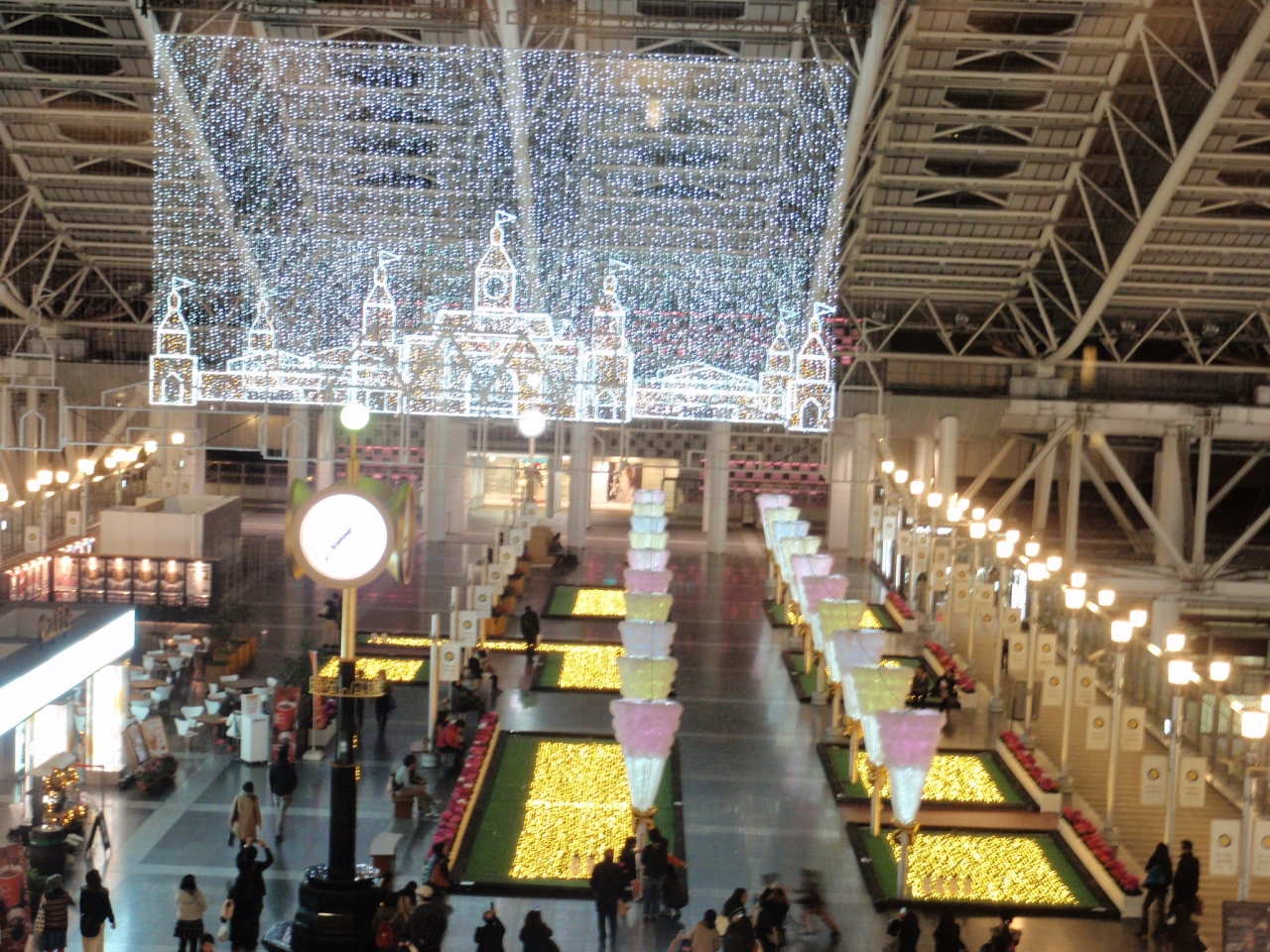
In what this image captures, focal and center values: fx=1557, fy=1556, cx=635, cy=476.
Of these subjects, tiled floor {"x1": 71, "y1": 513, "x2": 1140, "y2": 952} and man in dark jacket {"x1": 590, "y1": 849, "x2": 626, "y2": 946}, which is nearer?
man in dark jacket {"x1": 590, "y1": 849, "x2": 626, "y2": 946}

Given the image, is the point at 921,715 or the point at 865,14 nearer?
the point at 921,715

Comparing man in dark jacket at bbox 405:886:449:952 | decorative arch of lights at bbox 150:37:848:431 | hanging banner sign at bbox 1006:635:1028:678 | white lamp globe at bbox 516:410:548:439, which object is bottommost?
→ man in dark jacket at bbox 405:886:449:952

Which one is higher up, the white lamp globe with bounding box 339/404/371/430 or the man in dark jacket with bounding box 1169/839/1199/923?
the white lamp globe with bounding box 339/404/371/430

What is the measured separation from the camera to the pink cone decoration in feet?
43.4

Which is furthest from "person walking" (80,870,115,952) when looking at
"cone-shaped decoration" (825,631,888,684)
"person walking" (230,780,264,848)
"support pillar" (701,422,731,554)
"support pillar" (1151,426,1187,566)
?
"support pillar" (1151,426,1187,566)

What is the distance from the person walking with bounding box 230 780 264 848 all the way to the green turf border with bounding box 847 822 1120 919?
17.3 feet

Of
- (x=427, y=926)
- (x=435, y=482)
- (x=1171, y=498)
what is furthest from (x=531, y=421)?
(x=1171, y=498)

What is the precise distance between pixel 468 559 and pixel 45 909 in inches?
792

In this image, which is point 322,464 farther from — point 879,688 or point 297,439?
point 879,688

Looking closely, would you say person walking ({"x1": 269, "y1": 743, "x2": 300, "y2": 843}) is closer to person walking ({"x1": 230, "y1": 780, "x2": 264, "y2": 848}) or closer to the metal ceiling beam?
person walking ({"x1": 230, "y1": 780, "x2": 264, "y2": 848})

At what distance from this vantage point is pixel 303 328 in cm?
2564

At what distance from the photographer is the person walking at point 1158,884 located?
12570mm

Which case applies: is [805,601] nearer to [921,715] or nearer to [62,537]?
[921,715]

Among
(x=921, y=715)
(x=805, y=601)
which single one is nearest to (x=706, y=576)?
(x=805, y=601)
